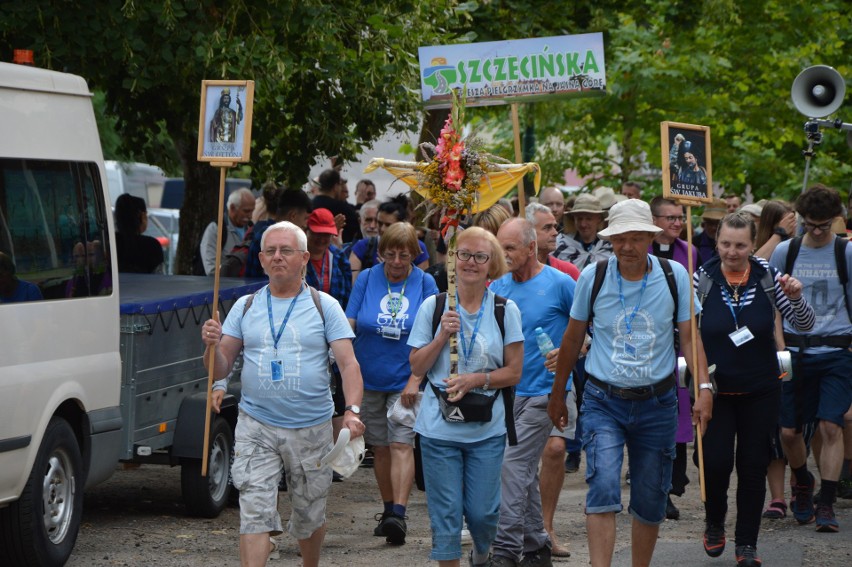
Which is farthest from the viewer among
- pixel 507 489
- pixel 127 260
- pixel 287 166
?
pixel 287 166

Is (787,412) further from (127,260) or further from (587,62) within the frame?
(127,260)

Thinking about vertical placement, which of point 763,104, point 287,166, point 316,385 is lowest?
point 316,385

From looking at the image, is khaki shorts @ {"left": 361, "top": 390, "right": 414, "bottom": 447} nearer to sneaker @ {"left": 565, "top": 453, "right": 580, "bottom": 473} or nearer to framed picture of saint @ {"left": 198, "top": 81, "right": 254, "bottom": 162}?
framed picture of saint @ {"left": 198, "top": 81, "right": 254, "bottom": 162}

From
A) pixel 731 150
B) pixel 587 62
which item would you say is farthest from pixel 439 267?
pixel 731 150

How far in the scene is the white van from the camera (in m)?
7.28

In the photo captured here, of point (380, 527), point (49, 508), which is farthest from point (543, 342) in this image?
point (49, 508)

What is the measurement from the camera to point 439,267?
33.6 feet

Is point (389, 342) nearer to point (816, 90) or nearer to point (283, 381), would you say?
point (283, 381)

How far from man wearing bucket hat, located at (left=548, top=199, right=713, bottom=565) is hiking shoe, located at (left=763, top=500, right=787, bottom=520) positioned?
2712 millimetres

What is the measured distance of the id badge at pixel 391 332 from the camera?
8789mm

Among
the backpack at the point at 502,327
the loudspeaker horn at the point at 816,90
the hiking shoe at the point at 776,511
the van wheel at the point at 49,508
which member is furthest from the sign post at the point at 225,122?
the loudspeaker horn at the point at 816,90

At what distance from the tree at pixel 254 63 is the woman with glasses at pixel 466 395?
4989mm

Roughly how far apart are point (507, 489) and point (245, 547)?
165 cm

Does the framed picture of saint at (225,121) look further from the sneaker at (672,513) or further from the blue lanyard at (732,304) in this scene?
the sneaker at (672,513)
